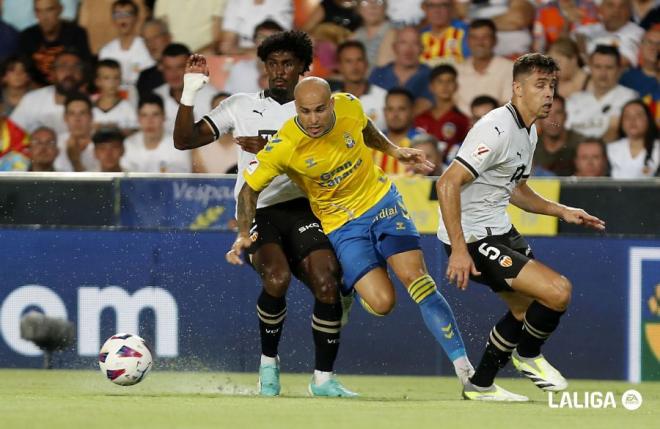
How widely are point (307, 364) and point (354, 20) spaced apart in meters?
3.89

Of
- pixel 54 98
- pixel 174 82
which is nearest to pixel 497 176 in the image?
pixel 174 82

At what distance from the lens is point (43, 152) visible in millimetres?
12086

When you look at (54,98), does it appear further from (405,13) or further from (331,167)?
(331,167)

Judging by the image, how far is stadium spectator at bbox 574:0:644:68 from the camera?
12.3 m

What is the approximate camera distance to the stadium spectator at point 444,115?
38.6 feet

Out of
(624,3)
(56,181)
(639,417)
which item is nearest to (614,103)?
(624,3)

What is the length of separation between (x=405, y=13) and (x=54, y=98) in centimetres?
360

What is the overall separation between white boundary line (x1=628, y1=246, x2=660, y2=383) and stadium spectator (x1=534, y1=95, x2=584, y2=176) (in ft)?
6.12

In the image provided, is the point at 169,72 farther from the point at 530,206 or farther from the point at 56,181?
the point at 530,206

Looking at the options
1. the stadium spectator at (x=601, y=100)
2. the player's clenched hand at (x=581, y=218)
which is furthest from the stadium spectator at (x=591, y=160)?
the player's clenched hand at (x=581, y=218)

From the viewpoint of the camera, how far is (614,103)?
12.0 metres

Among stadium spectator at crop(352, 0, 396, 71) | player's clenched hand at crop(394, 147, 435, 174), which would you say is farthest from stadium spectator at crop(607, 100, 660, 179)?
player's clenched hand at crop(394, 147, 435, 174)

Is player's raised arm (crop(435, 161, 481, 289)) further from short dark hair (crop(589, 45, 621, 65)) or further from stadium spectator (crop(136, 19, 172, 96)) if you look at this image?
stadium spectator (crop(136, 19, 172, 96))

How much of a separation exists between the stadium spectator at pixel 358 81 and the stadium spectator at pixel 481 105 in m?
0.86
